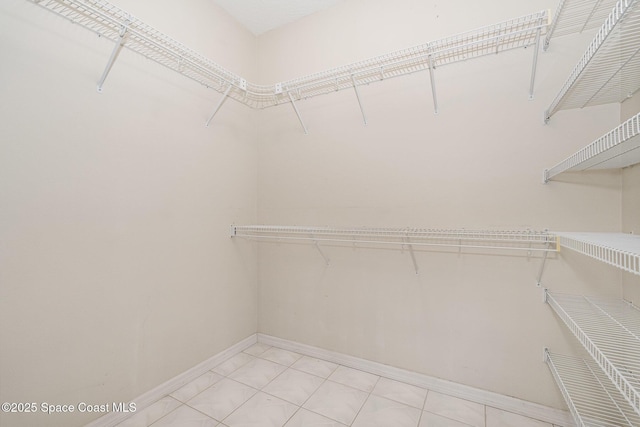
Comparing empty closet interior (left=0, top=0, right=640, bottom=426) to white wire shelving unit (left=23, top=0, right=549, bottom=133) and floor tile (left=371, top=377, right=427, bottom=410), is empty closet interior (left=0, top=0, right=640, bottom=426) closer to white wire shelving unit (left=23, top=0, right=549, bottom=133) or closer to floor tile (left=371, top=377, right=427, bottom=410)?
white wire shelving unit (left=23, top=0, right=549, bottom=133)

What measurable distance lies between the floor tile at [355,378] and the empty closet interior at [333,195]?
0.11 m

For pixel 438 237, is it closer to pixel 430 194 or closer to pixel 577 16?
pixel 430 194

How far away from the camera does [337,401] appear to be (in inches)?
65.2

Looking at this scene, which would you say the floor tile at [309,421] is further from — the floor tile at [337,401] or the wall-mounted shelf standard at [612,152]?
the wall-mounted shelf standard at [612,152]

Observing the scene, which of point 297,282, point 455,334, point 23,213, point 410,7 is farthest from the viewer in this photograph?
point 297,282

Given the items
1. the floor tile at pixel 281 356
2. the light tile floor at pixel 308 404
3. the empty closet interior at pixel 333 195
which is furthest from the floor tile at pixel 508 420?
the floor tile at pixel 281 356

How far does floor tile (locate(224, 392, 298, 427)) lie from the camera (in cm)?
149

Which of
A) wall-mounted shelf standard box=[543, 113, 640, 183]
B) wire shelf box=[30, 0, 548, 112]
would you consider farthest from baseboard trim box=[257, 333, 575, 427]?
wire shelf box=[30, 0, 548, 112]

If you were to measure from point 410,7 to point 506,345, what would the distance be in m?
2.10

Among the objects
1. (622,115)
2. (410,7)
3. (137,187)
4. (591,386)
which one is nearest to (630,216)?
(622,115)

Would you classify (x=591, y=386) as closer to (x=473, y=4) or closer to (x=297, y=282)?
(x=297, y=282)

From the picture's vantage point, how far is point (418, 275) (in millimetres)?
1792

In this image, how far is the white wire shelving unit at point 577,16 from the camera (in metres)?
1.24

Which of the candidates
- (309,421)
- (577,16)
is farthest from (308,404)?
(577,16)
